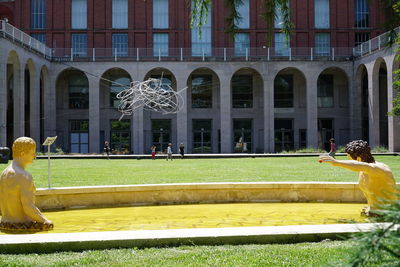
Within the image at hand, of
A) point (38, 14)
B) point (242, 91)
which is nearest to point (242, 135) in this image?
point (242, 91)

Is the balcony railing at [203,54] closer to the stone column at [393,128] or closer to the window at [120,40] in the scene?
the window at [120,40]

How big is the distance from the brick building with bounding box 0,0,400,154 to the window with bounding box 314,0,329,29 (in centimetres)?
11

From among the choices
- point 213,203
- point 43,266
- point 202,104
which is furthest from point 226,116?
point 43,266

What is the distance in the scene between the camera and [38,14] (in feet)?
166

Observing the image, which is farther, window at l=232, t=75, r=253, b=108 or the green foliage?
window at l=232, t=75, r=253, b=108

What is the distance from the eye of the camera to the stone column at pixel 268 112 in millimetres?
47750

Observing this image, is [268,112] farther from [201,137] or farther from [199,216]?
[199,216]

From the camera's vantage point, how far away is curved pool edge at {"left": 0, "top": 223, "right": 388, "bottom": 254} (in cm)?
555

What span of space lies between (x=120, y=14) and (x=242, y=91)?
15.5 m

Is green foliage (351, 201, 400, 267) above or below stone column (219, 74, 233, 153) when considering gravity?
below

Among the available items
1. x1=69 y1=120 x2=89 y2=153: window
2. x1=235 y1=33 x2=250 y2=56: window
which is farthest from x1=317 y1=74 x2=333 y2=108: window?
x1=69 y1=120 x2=89 y2=153: window

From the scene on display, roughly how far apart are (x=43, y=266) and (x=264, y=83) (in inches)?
1750

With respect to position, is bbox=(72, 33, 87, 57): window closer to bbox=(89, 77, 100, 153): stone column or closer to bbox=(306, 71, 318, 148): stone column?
bbox=(89, 77, 100, 153): stone column

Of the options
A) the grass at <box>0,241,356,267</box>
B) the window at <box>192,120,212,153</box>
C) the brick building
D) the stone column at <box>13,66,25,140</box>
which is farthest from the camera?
the window at <box>192,120,212,153</box>
